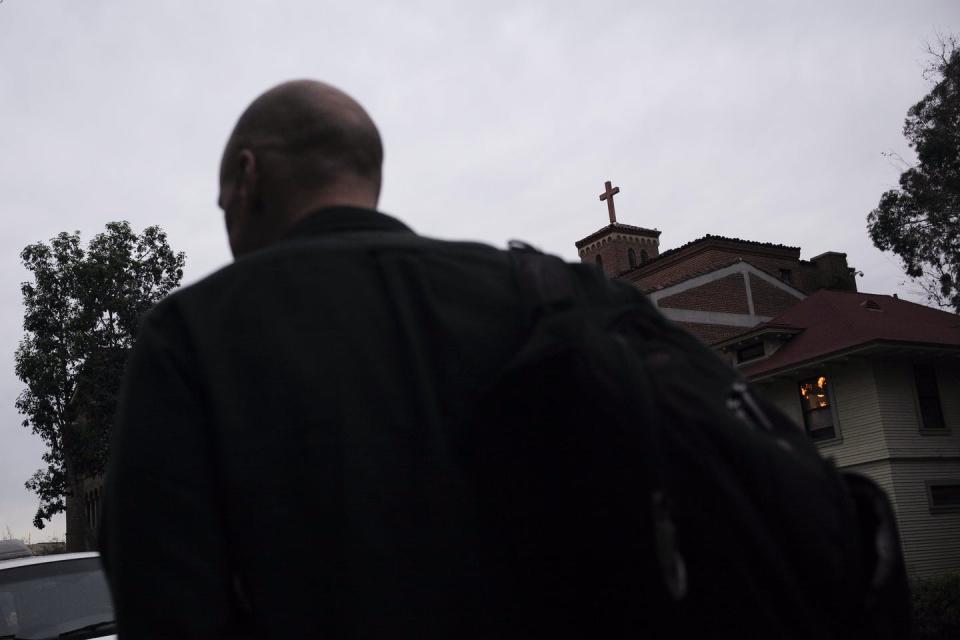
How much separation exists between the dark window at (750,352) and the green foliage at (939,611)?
38.2ft

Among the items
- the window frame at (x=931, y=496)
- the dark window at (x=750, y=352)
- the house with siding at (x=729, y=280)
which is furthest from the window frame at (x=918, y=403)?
the house with siding at (x=729, y=280)

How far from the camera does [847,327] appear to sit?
95.2 ft

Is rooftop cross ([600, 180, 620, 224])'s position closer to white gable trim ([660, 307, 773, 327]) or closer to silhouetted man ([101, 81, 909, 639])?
white gable trim ([660, 307, 773, 327])

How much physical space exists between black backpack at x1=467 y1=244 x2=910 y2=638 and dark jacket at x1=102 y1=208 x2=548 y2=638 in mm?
135

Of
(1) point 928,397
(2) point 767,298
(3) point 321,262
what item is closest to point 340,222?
(3) point 321,262

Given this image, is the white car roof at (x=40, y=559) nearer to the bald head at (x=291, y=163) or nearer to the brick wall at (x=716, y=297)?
the bald head at (x=291, y=163)

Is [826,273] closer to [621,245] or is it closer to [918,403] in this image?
[621,245]

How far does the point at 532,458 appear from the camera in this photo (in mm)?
1318

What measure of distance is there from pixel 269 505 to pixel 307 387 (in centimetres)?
19

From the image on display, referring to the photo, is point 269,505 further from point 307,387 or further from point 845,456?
point 845,456

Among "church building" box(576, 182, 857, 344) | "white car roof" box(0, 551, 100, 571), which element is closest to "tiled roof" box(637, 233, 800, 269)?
"church building" box(576, 182, 857, 344)

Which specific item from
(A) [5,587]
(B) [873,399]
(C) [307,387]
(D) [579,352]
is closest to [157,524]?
(C) [307,387]

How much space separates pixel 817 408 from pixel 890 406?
83.4 inches

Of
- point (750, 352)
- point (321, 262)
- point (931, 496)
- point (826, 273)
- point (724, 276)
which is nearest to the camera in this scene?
point (321, 262)
